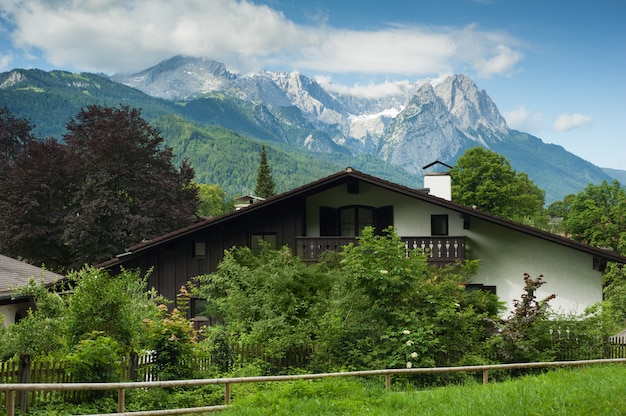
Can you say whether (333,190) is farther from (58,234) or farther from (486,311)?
(58,234)

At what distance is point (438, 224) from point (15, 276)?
16.7 meters

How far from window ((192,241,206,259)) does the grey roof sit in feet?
18.6

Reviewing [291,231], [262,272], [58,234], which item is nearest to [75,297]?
[262,272]

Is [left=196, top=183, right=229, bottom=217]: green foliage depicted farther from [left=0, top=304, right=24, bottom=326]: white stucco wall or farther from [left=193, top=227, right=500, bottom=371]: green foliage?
[left=193, top=227, right=500, bottom=371]: green foliage

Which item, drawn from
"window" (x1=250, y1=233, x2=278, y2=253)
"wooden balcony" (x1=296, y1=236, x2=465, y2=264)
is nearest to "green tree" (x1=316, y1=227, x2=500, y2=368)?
"wooden balcony" (x1=296, y1=236, x2=465, y2=264)

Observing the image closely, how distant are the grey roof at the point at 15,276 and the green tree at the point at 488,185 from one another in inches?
2004

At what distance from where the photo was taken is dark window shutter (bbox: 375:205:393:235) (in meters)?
29.8

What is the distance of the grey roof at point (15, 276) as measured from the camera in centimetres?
2196

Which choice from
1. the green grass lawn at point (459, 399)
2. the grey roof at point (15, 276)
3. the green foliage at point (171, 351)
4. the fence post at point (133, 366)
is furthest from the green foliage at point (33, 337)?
the green grass lawn at point (459, 399)

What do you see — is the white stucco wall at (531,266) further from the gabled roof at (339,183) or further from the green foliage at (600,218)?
the green foliage at (600,218)

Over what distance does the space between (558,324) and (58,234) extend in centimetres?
3189

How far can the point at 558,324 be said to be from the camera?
20.0m

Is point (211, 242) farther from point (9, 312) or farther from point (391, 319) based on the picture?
point (391, 319)

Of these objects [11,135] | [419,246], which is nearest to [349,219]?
[419,246]
